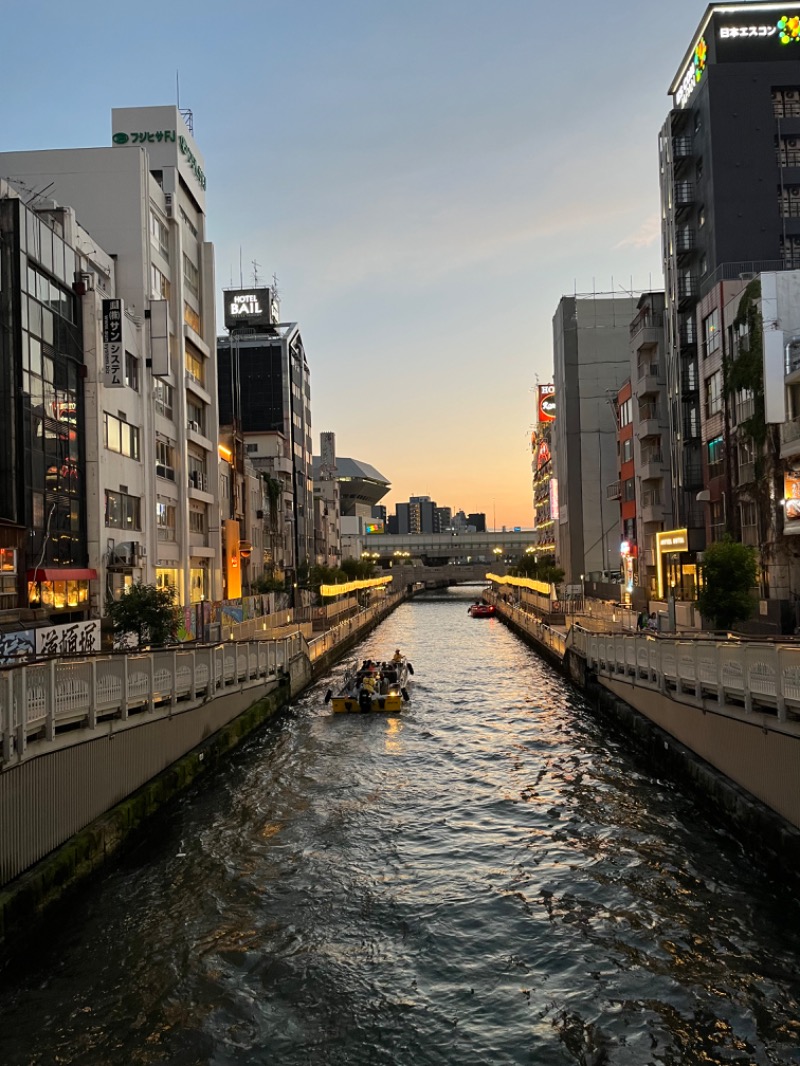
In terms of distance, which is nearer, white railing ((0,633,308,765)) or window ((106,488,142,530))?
white railing ((0,633,308,765))

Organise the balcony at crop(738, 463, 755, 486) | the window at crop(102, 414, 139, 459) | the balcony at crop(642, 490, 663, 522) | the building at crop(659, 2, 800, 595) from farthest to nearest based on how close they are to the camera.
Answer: the balcony at crop(642, 490, 663, 522), the building at crop(659, 2, 800, 595), the balcony at crop(738, 463, 755, 486), the window at crop(102, 414, 139, 459)

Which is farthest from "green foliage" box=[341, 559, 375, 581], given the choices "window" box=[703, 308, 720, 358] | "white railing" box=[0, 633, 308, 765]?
"white railing" box=[0, 633, 308, 765]

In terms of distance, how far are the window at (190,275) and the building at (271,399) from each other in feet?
115

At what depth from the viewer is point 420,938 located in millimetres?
14562

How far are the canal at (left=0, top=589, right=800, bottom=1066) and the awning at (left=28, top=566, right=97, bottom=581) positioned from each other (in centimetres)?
1582

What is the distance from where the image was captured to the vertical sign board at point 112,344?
43031 millimetres

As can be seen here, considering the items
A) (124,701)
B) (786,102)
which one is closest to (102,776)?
(124,701)

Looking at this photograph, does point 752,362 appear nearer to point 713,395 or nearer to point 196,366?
point 713,395

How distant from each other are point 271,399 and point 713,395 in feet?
229

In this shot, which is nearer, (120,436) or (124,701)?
(124,701)

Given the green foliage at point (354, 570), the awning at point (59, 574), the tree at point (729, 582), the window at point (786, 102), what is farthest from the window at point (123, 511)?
the green foliage at point (354, 570)

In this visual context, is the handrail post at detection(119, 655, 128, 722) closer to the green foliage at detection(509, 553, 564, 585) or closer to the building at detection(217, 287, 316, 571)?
the green foliage at detection(509, 553, 564, 585)

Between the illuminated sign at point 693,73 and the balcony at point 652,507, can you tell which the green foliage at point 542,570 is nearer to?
the balcony at point 652,507

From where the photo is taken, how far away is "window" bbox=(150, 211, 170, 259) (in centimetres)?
5447
